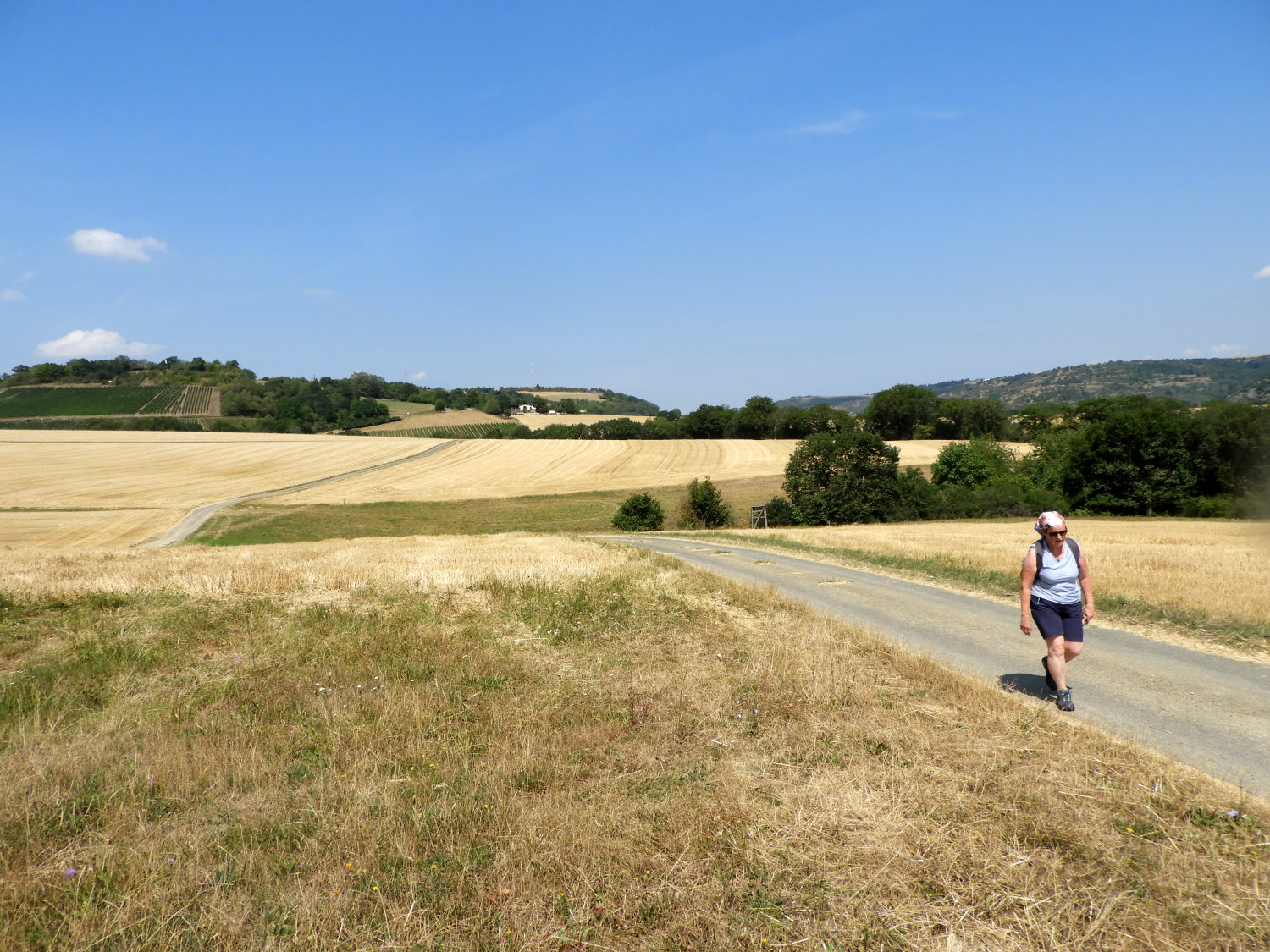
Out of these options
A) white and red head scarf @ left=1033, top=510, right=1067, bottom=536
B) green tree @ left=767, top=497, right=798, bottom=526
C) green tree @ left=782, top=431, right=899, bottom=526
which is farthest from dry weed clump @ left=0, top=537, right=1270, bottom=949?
green tree @ left=767, top=497, right=798, bottom=526

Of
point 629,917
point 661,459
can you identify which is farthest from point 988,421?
point 629,917

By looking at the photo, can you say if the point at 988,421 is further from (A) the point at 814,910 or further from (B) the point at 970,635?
(A) the point at 814,910

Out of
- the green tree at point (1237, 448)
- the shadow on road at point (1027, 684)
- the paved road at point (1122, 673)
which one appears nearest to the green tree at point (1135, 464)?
the green tree at point (1237, 448)

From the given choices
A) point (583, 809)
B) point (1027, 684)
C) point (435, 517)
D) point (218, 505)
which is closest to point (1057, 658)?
point (1027, 684)

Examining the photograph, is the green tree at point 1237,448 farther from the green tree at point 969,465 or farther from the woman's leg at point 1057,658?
the green tree at point 969,465

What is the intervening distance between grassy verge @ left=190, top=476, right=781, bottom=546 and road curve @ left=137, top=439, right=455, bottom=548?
113 cm

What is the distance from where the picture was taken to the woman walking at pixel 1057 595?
8.25 metres

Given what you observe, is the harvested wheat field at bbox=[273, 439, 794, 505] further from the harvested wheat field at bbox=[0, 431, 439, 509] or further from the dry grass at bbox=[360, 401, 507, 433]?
the dry grass at bbox=[360, 401, 507, 433]

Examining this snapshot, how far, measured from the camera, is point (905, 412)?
5586 inches

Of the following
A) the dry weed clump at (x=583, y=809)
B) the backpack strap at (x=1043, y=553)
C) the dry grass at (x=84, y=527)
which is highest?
the backpack strap at (x=1043, y=553)

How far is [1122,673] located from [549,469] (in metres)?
85.1

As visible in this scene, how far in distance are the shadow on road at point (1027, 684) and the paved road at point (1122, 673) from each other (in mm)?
19

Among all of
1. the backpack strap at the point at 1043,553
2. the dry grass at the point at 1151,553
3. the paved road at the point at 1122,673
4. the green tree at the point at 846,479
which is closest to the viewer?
the paved road at the point at 1122,673

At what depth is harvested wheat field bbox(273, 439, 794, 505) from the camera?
250ft
